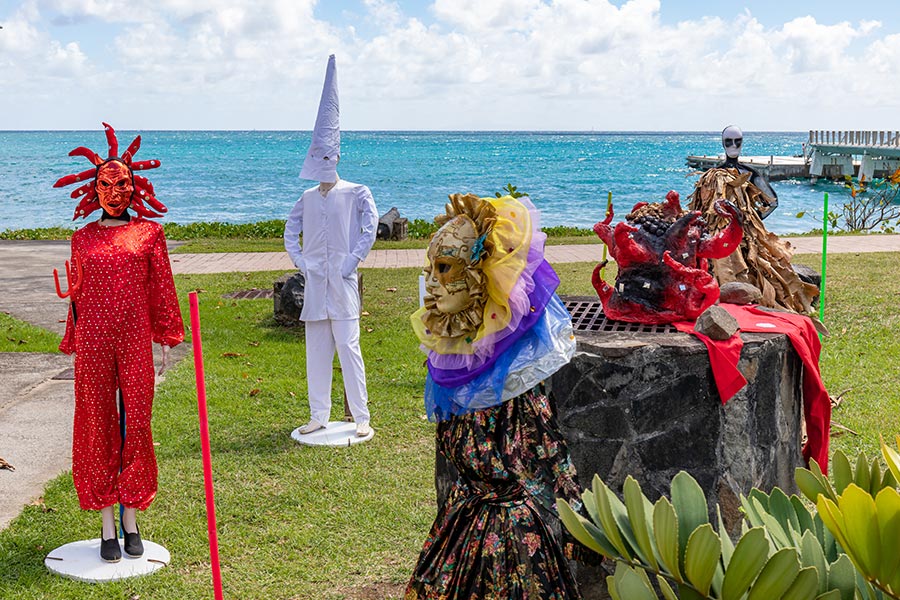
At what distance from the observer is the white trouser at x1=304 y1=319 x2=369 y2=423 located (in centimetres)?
656

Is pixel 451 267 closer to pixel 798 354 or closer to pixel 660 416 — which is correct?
pixel 660 416

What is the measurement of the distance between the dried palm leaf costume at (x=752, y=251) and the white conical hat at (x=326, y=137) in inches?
98.5

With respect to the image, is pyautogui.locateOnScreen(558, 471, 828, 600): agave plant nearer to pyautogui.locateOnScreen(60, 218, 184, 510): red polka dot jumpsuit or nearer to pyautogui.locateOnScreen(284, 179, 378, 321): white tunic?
pyautogui.locateOnScreen(60, 218, 184, 510): red polka dot jumpsuit

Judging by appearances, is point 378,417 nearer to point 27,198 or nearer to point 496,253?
point 496,253

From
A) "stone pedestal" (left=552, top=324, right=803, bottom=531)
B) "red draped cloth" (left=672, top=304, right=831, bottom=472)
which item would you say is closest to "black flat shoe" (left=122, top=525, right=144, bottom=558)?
"stone pedestal" (left=552, top=324, right=803, bottom=531)

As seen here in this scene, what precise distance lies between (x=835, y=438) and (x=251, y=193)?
169 feet

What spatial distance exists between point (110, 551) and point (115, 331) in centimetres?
116

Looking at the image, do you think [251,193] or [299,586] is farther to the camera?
[251,193]

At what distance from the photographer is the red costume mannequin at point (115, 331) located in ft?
14.9

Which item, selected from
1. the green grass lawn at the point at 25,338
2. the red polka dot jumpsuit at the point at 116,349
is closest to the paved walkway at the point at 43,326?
the green grass lawn at the point at 25,338

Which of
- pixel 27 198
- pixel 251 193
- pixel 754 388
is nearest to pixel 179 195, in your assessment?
pixel 251 193

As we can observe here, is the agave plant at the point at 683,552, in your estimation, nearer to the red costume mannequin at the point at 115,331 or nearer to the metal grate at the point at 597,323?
the metal grate at the point at 597,323

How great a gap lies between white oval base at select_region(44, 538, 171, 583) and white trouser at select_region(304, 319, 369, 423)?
1.92 metres

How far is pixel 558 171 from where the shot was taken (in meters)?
75.3
